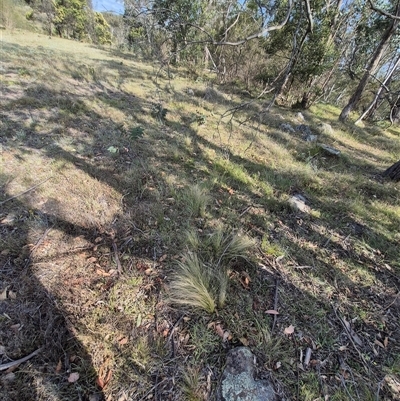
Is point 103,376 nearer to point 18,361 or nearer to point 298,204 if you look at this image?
point 18,361

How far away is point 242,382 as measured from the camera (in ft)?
4.37

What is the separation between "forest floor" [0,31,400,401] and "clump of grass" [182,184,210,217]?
0.06ft

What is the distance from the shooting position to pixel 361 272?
2.20m

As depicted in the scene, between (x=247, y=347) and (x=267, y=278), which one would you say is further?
(x=267, y=278)

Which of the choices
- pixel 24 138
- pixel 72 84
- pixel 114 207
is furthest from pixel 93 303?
pixel 72 84

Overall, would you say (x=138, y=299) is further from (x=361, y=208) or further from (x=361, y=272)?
(x=361, y=208)

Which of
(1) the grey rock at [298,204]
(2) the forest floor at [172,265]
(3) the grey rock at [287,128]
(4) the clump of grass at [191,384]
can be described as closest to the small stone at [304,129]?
(3) the grey rock at [287,128]

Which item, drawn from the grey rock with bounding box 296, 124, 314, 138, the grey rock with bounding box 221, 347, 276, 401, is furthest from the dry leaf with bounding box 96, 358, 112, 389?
the grey rock with bounding box 296, 124, 314, 138

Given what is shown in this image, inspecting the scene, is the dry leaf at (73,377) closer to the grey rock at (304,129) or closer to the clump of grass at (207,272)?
the clump of grass at (207,272)

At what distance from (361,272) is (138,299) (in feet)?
7.27

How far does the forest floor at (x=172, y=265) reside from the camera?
4.59 ft

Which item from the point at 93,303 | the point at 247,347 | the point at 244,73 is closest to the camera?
the point at 247,347

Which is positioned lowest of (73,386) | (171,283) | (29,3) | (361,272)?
(73,386)

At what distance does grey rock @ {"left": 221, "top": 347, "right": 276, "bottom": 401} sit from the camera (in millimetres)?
1286
